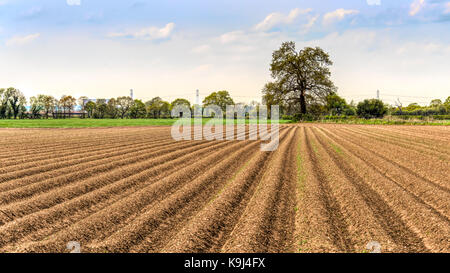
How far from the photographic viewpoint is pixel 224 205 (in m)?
5.27

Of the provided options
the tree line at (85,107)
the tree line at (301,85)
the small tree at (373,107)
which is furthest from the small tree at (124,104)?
the small tree at (373,107)

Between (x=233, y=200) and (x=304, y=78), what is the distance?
42.3m

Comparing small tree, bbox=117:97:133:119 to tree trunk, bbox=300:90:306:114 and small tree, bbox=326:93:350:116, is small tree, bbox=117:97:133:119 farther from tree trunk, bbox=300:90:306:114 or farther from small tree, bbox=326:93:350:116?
tree trunk, bbox=300:90:306:114

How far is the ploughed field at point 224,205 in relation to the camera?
153 inches

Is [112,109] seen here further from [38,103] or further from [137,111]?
[38,103]

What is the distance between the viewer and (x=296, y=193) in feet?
19.8

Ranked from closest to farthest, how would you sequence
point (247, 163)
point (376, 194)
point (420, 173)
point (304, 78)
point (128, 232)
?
point (128, 232)
point (376, 194)
point (420, 173)
point (247, 163)
point (304, 78)

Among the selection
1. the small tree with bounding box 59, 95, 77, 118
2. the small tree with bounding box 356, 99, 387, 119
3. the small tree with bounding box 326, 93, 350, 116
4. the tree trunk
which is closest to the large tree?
the tree trunk

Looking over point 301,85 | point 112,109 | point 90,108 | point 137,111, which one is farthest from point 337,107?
point 90,108

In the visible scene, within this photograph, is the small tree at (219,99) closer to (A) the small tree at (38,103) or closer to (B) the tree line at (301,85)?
(B) the tree line at (301,85)

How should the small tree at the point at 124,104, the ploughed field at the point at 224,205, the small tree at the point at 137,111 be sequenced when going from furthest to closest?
the small tree at the point at 124,104, the small tree at the point at 137,111, the ploughed field at the point at 224,205

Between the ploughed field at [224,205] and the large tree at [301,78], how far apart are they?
3641cm
